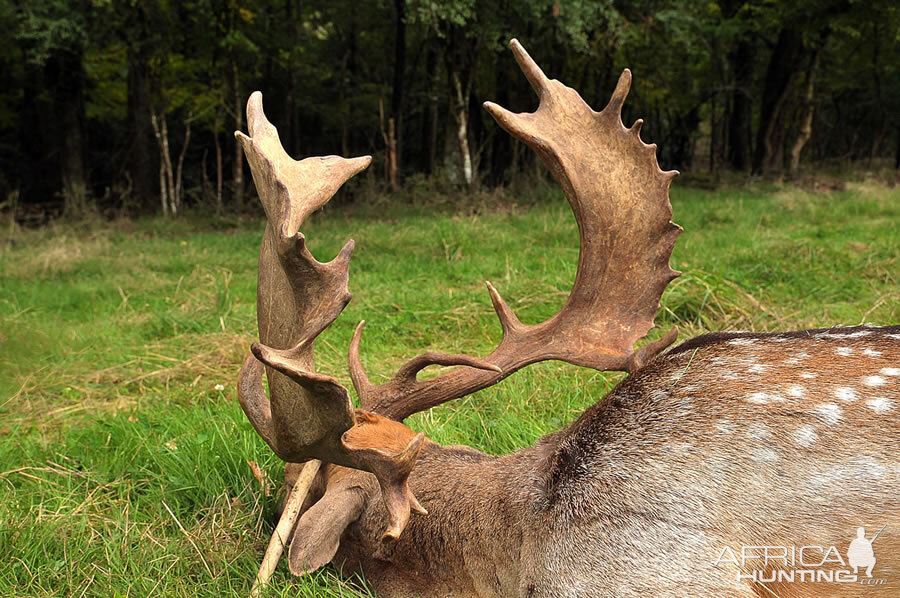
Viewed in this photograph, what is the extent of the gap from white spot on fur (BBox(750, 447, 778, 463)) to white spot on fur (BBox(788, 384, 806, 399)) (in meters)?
0.21

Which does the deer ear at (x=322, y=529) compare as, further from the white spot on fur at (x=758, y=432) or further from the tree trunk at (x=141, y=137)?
the tree trunk at (x=141, y=137)

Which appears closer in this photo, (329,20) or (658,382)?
(658,382)

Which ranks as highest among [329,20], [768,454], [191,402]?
[329,20]

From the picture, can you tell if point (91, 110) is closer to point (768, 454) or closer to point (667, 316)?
point (667, 316)

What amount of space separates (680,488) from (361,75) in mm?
25529

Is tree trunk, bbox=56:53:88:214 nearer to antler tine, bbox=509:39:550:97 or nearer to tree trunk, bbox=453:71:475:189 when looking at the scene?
tree trunk, bbox=453:71:475:189

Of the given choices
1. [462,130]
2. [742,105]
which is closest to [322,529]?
[462,130]

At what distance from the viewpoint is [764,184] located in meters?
16.4

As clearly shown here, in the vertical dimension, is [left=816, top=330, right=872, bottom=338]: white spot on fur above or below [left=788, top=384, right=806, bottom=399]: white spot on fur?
above

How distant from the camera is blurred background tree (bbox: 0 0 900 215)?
1570 centimetres

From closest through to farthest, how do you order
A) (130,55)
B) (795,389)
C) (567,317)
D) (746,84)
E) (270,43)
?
(795,389) → (567,317) → (130,55) → (270,43) → (746,84)

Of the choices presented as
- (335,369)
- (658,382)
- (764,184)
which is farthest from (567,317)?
(764,184)

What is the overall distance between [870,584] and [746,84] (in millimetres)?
21379

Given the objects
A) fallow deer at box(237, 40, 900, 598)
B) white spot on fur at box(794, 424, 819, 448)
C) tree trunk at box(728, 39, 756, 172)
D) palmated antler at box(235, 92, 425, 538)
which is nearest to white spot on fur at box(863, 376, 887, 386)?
fallow deer at box(237, 40, 900, 598)
